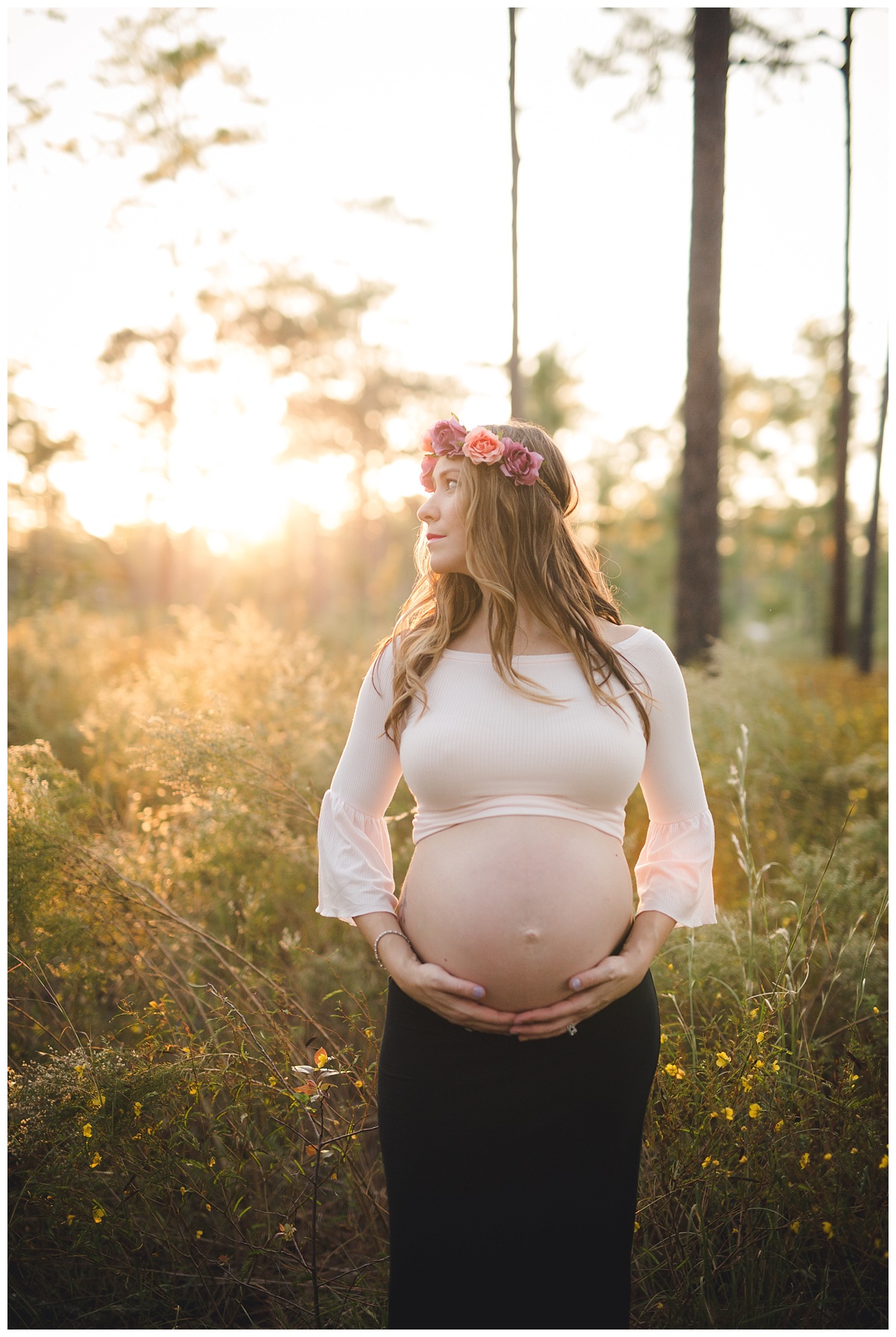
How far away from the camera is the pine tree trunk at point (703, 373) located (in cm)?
568

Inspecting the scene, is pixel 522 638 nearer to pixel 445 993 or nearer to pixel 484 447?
pixel 484 447

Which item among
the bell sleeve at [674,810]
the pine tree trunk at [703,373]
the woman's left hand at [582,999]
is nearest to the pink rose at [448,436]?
the bell sleeve at [674,810]

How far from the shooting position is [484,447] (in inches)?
70.7

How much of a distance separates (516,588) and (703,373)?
5.02 metres

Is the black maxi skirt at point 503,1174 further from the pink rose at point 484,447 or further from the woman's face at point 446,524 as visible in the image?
the pink rose at point 484,447

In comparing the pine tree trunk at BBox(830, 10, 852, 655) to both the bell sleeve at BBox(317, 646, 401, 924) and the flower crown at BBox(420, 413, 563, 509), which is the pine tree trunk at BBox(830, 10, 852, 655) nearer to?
the flower crown at BBox(420, 413, 563, 509)

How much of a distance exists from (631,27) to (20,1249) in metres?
7.55

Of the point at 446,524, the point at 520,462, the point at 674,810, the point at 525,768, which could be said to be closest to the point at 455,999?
the point at 525,768

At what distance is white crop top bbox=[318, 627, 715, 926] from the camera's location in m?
1.63

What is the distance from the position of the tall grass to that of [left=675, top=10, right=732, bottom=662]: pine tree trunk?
10.4ft

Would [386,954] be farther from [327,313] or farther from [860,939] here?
[327,313]

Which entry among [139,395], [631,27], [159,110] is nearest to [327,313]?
[139,395]

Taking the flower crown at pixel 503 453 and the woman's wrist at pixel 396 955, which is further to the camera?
the flower crown at pixel 503 453

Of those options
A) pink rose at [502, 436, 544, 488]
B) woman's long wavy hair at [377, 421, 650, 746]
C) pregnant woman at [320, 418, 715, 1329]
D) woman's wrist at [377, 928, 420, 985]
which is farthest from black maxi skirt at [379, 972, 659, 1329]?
pink rose at [502, 436, 544, 488]
